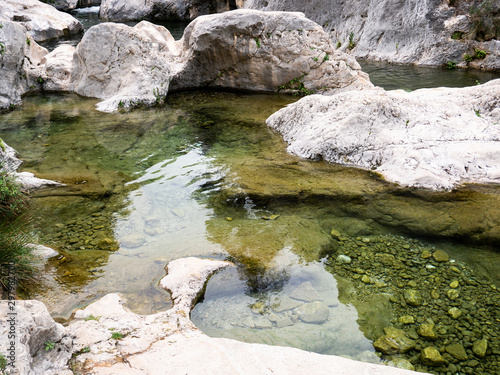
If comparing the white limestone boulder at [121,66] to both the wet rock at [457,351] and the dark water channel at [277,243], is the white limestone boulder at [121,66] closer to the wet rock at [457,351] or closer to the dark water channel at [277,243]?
the dark water channel at [277,243]

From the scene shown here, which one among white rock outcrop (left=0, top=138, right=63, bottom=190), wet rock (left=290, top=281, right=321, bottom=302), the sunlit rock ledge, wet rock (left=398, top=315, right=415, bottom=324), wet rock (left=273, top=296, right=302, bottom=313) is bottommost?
wet rock (left=290, top=281, right=321, bottom=302)

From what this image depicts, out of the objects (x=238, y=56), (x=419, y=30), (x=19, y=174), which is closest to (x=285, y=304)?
(x=19, y=174)

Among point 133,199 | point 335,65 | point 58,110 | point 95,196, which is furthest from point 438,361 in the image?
point 58,110

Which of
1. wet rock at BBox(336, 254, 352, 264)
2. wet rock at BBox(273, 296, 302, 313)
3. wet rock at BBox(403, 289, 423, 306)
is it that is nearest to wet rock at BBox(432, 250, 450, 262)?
wet rock at BBox(403, 289, 423, 306)

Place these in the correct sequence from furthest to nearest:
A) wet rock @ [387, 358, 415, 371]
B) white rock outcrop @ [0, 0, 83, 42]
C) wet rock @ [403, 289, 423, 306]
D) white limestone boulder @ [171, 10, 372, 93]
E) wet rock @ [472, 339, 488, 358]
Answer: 1. white rock outcrop @ [0, 0, 83, 42]
2. white limestone boulder @ [171, 10, 372, 93]
3. wet rock @ [403, 289, 423, 306]
4. wet rock @ [472, 339, 488, 358]
5. wet rock @ [387, 358, 415, 371]

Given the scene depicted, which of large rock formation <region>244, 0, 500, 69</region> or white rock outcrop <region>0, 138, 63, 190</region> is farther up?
large rock formation <region>244, 0, 500, 69</region>

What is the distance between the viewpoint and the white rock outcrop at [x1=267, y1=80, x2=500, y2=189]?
21.2 feet

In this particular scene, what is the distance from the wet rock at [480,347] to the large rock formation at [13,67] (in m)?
12.4

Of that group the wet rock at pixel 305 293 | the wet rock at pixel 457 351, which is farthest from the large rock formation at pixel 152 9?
the wet rock at pixel 457 351

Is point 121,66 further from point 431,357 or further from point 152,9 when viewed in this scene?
point 152,9

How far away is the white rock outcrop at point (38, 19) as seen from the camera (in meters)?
20.7

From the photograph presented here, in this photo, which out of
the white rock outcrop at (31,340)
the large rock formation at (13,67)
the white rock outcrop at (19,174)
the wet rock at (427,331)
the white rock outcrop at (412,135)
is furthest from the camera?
the large rock formation at (13,67)

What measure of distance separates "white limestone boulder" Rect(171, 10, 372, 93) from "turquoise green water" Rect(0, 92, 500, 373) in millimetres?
4572

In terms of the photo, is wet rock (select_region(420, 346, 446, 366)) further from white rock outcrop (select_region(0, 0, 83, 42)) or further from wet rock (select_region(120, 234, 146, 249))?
white rock outcrop (select_region(0, 0, 83, 42))
